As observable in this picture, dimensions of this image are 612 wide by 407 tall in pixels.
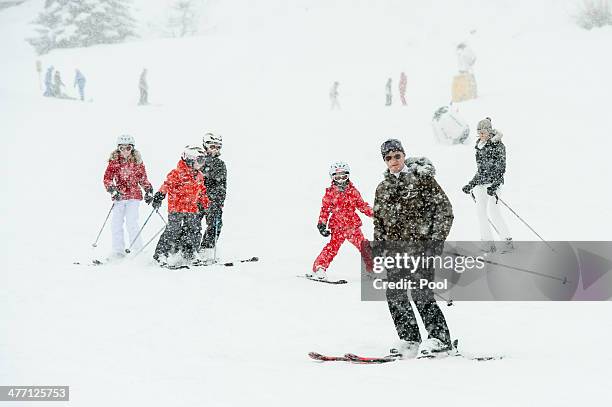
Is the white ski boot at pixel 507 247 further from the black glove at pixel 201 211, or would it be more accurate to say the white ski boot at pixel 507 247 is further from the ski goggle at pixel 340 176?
the black glove at pixel 201 211

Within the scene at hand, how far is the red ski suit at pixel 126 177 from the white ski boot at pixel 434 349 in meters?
5.52

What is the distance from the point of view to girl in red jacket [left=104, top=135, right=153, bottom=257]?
891cm

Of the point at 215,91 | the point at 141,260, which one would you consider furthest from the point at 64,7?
the point at 141,260

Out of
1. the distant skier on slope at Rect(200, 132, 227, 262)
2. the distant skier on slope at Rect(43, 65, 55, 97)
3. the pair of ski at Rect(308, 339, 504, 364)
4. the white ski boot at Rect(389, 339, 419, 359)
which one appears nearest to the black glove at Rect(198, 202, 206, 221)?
the distant skier on slope at Rect(200, 132, 227, 262)

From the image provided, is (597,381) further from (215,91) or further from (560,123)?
(215,91)

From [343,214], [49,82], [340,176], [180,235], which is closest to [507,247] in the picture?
[343,214]

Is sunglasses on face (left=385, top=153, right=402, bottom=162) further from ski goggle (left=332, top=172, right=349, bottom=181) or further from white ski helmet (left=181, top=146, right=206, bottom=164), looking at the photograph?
white ski helmet (left=181, top=146, right=206, bottom=164)

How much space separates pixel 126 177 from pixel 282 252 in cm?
282

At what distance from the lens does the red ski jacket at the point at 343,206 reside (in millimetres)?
7594

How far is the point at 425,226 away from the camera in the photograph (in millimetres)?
4676

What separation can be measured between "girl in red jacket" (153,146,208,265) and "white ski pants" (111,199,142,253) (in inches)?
32.9

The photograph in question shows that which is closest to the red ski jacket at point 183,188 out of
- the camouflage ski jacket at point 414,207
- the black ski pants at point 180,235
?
the black ski pants at point 180,235

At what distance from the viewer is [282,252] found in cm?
1016

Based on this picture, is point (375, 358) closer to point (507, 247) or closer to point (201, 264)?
point (201, 264)
